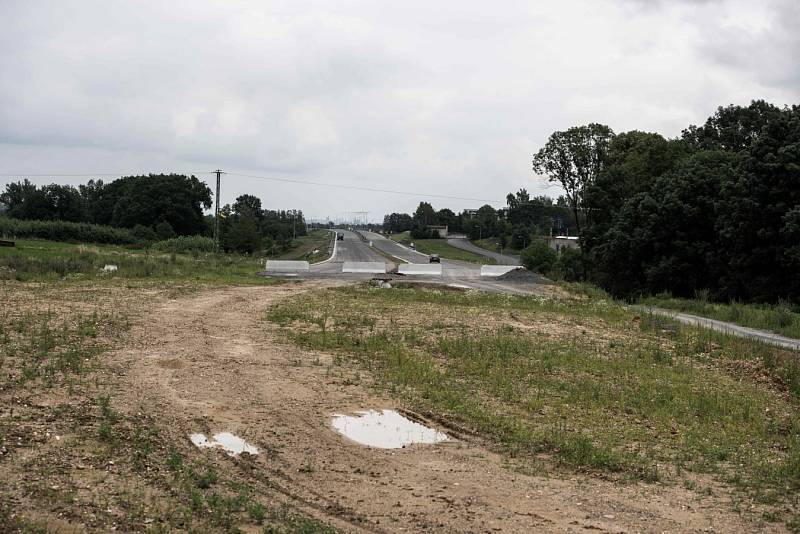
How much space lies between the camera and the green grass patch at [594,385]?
9281mm

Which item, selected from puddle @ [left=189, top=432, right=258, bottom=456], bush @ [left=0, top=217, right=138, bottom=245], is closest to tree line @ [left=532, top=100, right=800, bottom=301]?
puddle @ [left=189, top=432, right=258, bottom=456]

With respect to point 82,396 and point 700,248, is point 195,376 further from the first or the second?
point 700,248

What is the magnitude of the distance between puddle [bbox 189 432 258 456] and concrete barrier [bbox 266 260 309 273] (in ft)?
127

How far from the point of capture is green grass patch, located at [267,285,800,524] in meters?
9.28

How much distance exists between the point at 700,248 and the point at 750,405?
103 feet

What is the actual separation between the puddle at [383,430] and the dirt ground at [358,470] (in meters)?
0.22

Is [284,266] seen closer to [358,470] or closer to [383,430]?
[383,430]

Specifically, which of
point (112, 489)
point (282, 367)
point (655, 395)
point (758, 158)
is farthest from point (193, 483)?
point (758, 158)

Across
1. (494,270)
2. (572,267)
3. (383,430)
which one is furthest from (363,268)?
(383,430)

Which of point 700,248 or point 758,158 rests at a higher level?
point 758,158

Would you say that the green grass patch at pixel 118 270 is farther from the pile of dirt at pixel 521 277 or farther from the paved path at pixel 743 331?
the paved path at pixel 743 331

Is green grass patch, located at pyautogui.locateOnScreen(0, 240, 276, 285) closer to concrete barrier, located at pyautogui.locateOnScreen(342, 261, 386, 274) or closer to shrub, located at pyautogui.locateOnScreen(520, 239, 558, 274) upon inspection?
concrete barrier, located at pyautogui.locateOnScreen(342, 261, 386, 274)

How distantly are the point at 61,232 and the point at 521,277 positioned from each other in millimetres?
51732

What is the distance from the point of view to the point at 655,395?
1281cm
